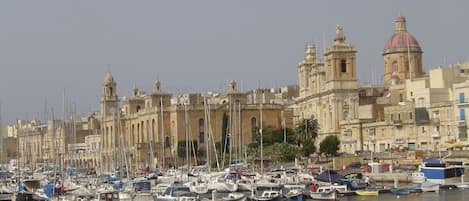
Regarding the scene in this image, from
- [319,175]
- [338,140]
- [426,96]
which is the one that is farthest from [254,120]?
[319,175]

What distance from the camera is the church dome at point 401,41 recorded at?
107938 millimetres

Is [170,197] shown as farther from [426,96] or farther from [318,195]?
[426,96]

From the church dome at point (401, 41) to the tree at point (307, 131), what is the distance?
63.4 feet

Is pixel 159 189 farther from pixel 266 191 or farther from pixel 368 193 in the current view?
pixel 368 193

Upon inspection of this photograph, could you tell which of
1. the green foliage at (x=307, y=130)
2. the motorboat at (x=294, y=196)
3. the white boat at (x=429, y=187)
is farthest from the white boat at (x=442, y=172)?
the green foliage at (x=307, y=130)

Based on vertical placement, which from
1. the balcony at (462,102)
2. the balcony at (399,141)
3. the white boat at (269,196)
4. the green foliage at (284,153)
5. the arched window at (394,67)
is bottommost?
the white boat at (269,196)

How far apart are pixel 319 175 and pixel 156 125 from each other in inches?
1863

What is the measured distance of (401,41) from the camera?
109 m

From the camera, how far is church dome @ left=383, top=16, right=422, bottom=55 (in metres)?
108

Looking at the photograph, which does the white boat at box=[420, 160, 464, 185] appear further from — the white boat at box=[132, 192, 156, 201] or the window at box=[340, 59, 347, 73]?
the window at box=[340, 59, 347, 73]

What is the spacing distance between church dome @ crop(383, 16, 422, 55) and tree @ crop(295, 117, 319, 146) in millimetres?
19337

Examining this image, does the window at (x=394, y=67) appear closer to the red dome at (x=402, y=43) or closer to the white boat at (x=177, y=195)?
the red dome at (x=402, y=43)

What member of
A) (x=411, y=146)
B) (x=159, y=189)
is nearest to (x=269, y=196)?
(x=159, y=189)

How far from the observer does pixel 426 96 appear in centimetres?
8400
